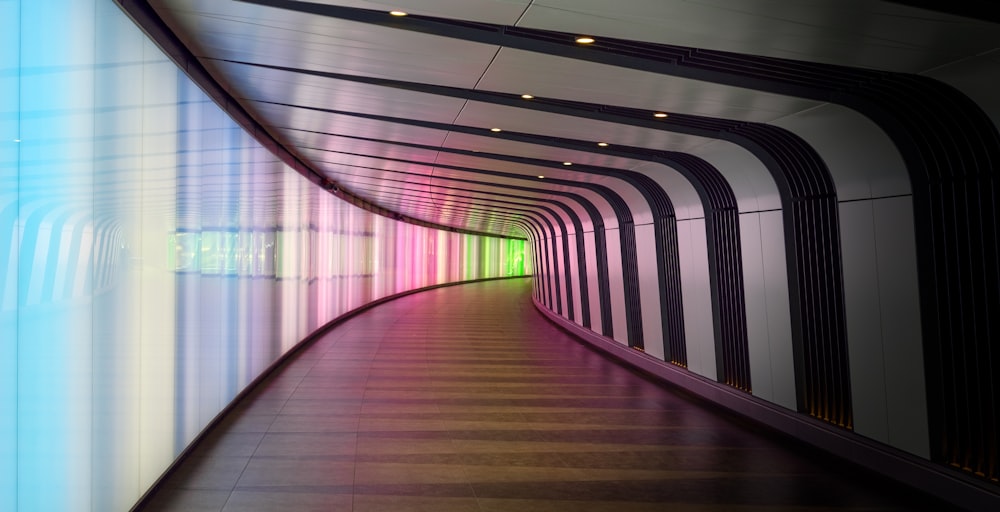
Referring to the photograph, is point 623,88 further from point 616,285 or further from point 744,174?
point 616,285

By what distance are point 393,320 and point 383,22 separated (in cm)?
1727

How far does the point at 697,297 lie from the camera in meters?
11.5

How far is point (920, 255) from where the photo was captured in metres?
6.59

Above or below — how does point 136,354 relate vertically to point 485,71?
below

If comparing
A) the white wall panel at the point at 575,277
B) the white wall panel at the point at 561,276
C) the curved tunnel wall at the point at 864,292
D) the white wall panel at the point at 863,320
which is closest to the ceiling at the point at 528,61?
the curved tunnel wall at the point at 864,292

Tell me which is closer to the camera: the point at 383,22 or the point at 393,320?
the point at 383,22

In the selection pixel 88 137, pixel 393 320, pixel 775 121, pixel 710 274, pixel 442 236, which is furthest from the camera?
pixel 442 236

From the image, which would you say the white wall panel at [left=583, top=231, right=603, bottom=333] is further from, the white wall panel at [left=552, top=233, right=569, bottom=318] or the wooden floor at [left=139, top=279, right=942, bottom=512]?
the wooden floor at [left=139, top=279, right=942, bottom=512]

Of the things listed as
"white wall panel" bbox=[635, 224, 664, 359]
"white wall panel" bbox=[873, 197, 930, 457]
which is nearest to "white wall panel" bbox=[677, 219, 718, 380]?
"white wall panel" bbox=[635, 224, 664, 359]

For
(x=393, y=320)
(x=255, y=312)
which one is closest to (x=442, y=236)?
(x=393, y=320)

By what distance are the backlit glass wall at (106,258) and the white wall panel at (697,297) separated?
5715 mm

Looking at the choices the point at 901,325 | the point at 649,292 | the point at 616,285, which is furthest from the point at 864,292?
the point at 616,285

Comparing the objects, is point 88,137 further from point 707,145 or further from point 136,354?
point 707,145

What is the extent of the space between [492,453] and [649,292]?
6336 mm
